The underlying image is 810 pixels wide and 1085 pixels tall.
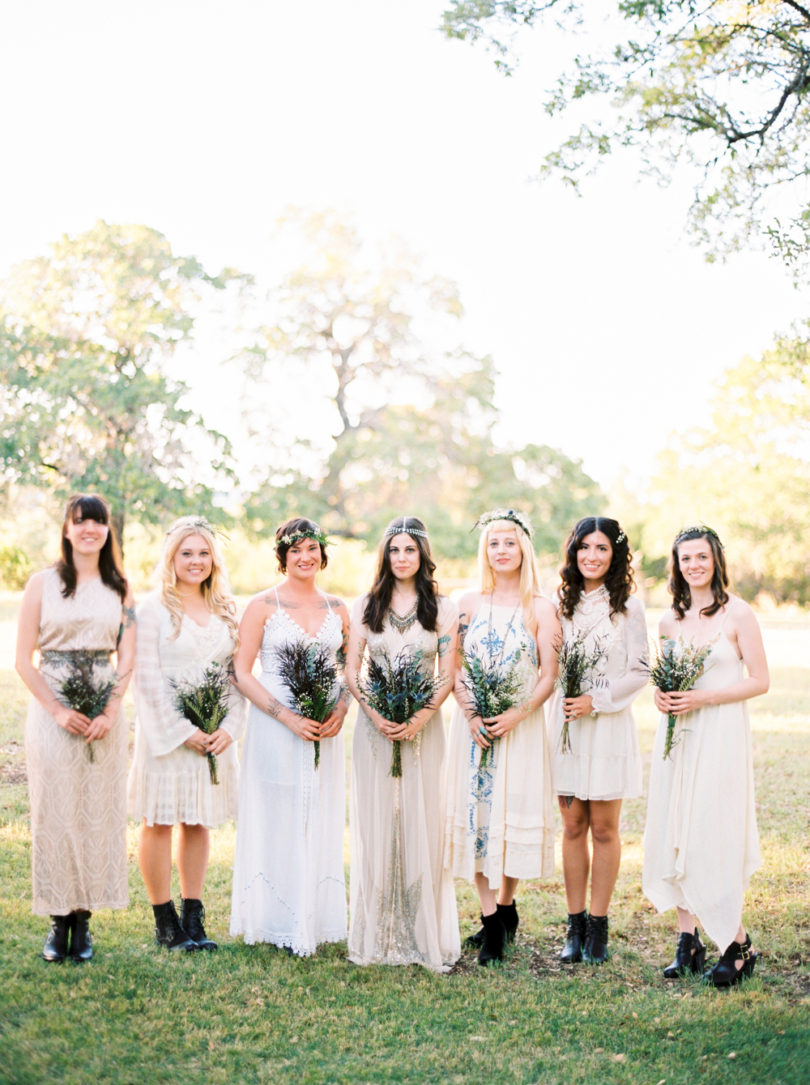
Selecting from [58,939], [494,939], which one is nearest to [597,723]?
[494,939]

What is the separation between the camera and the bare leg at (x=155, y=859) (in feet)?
19.3

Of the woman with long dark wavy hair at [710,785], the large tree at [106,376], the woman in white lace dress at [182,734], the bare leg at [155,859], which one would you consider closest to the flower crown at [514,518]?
the woman with long dark wavy hair at [710,785]

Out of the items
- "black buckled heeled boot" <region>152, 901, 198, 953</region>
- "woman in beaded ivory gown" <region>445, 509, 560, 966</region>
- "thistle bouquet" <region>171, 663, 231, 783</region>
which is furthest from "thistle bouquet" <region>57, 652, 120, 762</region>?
"woman in beaded ivory gown" <region>445, 509, 560, 966</region>

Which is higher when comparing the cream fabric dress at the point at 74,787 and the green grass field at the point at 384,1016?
the cream fabric dress at the point at 74,787

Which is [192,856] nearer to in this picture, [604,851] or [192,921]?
[192,921]

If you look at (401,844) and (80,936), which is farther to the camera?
(401,844)

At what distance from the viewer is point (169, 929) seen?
6.02m

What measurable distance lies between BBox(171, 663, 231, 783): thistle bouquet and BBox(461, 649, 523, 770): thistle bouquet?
1.40 m

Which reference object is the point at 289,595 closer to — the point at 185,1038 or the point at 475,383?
the point at 185,1038

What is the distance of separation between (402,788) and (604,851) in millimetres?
1230

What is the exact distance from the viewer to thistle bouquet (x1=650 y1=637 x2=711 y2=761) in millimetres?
5707

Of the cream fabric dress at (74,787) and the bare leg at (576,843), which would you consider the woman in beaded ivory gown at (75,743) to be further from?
the bare leg at (576,843)

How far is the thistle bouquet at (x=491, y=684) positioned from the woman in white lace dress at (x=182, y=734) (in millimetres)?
1402

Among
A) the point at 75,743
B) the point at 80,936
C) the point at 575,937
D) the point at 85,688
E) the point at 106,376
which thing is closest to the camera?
the point at 85,688
